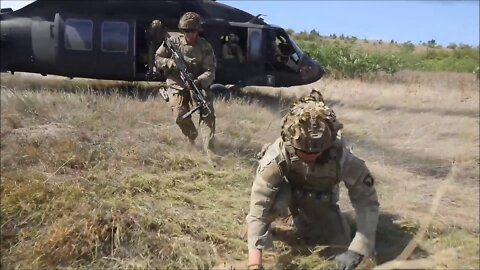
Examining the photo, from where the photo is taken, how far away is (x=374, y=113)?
11.0 meters

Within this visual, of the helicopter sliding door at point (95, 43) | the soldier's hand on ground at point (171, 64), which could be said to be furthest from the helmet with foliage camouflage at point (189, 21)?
the helicopter sliding door at point (95, 43)

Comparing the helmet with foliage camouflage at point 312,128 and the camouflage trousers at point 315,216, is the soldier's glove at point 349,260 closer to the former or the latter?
the camouflage trousers at point 315,216

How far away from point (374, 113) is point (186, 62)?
597cm

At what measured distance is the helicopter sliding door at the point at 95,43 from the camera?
429 inches

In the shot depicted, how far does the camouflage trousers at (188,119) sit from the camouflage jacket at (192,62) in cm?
10

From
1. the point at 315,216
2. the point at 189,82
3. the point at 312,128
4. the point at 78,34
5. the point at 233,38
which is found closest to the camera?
the point at 312,128

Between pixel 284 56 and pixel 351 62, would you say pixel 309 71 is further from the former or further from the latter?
pixel 351 62

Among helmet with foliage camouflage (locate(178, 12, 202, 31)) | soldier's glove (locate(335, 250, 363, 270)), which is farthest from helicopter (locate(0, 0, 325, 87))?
soldier's glove (locate(335, 250, 363, 270))

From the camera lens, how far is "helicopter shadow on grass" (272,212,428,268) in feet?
10.9

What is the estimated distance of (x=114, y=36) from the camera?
10969 mm

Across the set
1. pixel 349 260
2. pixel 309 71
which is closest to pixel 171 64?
pixel 349 260

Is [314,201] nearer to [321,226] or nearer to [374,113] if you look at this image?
[321,226]

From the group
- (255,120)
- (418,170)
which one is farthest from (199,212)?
(255,120)

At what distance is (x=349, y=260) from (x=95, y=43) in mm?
9055
